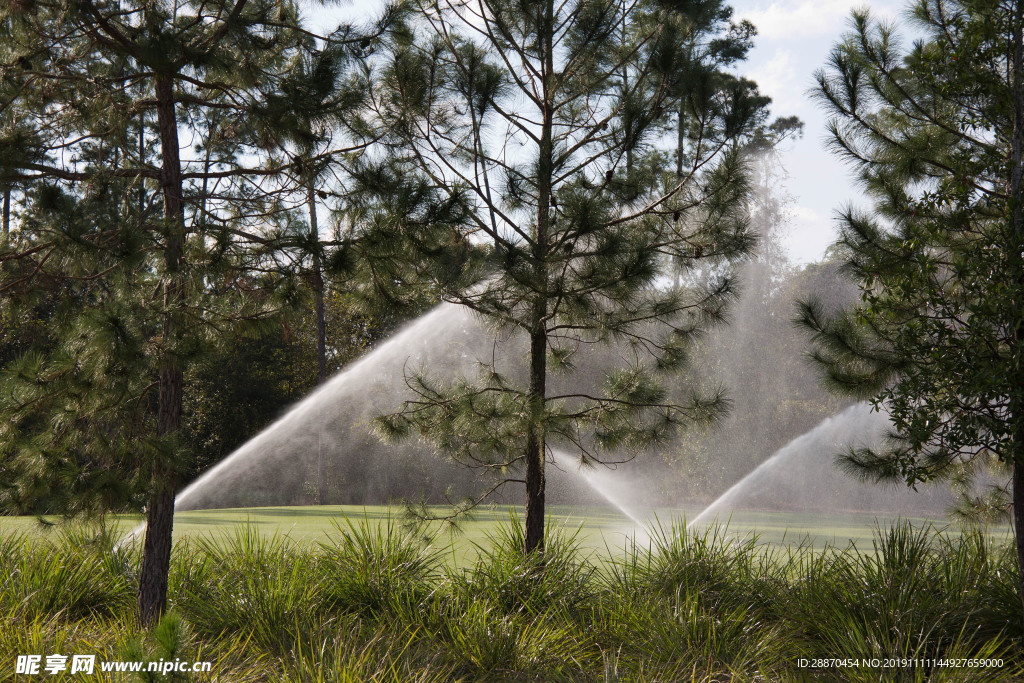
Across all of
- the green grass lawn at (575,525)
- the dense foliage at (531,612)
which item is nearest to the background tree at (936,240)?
the dense foliage at (531,612)

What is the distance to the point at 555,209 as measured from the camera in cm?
500

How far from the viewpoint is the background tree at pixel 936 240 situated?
4086mm

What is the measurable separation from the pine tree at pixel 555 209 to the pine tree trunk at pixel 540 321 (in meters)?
0.02

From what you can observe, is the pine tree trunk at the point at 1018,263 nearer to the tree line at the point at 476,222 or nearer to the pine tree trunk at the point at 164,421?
the tree line at the point at 476,222

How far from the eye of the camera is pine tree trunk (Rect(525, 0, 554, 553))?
4883 millimetres

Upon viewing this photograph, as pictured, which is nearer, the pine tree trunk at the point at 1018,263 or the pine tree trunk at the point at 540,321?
the pine tree trunk at the point at 1018,263

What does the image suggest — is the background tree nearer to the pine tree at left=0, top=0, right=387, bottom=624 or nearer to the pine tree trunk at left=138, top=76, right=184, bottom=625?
the pine tree at left=0, top=0, right=387, bottom=624

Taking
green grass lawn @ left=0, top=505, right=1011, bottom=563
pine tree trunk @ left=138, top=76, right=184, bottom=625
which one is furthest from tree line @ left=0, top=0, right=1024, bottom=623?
green grass lawn @ left=0, top=505, right=1011, bottom=563

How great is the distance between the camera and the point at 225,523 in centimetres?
1010

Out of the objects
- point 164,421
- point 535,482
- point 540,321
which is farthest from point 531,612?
point 164,421

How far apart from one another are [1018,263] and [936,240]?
1.45 ft

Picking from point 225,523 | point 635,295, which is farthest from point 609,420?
point 225,523

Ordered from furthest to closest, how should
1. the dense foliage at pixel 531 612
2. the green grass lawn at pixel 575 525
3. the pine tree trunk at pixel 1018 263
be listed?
the green grass lawn at pixel 575 525
the dense foliage at pixel 531 612
the pine tree trunk at pixel 1018 263

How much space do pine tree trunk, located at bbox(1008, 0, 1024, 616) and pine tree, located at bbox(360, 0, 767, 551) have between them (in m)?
1.51
